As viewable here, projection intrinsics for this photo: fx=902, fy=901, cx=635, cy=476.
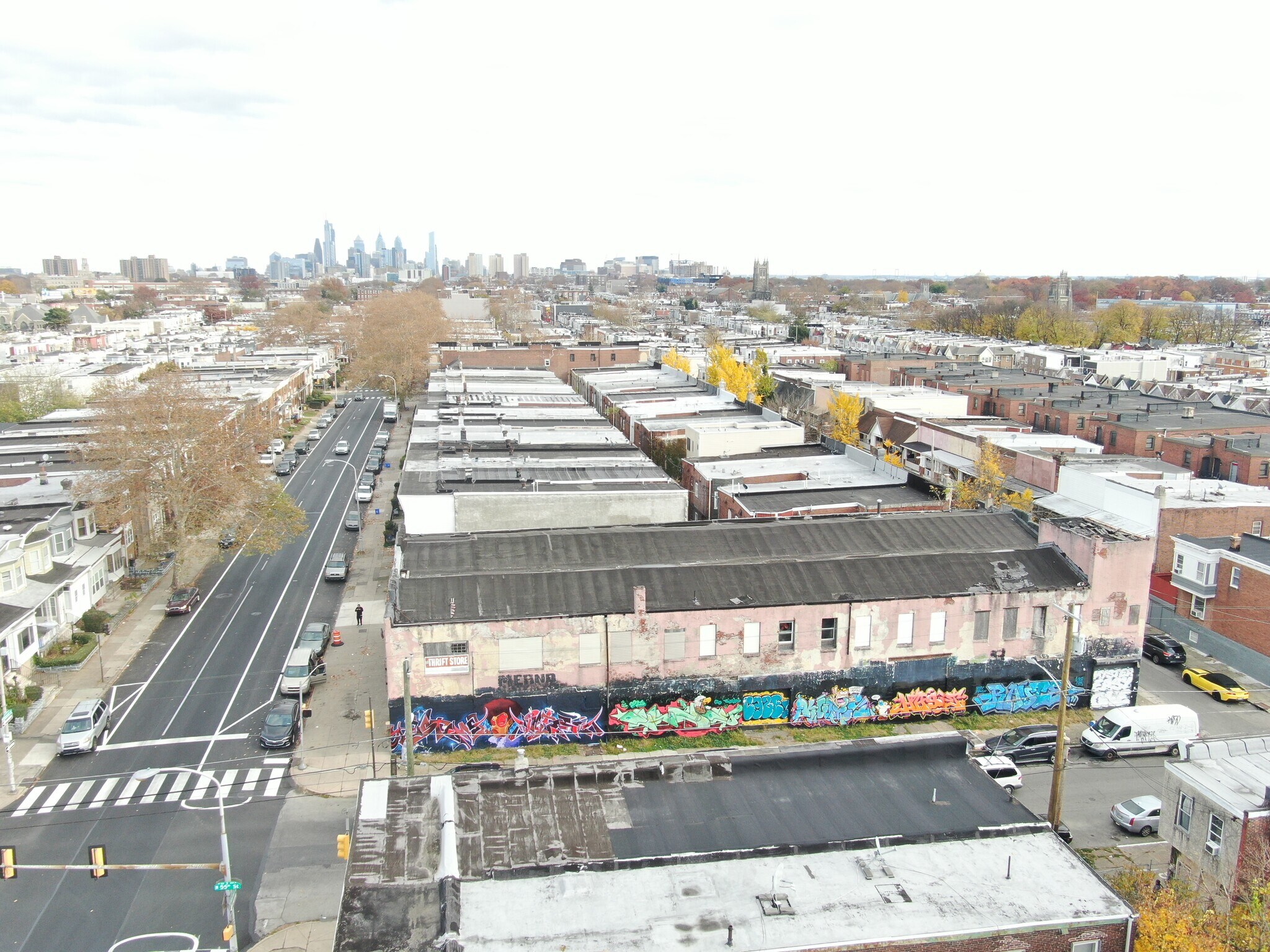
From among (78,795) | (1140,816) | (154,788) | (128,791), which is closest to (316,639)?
(154,788)

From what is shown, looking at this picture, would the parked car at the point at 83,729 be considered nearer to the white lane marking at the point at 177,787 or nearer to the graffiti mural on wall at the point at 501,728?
the white lane marking at the point at 177,787

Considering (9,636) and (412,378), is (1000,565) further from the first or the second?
(412,378)

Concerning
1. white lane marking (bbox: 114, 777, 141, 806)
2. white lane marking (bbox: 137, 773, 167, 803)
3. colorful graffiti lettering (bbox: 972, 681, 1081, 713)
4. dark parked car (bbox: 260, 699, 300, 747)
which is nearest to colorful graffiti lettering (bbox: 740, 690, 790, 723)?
colorful graffiti lettering (bbox: 972, 681, 1081, 713)

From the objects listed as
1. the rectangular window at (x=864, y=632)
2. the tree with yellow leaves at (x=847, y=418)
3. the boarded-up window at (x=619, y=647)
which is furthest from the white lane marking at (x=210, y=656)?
the tree with yellow leaves at (x=847, y=418)

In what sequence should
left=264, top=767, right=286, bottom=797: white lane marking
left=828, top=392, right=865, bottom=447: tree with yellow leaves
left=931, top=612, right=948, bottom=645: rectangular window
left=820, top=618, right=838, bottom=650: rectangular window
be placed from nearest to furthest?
left=264, top=767, right=286, bottom=797: white lane marking < left=820, top=618, right=838, bottom=650: rectangular window < left=931, top=612, right=948, bottom=645: rectangular window < left=828, top=392, right=865, bottom=447: tree with yellow leaves

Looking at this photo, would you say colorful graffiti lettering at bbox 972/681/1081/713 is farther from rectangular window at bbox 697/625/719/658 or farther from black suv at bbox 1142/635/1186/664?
rectangular window at bbox 697/625/719/658
